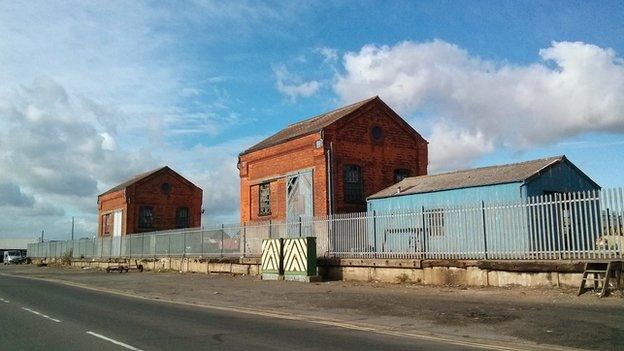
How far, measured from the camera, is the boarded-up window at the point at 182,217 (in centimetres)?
5352

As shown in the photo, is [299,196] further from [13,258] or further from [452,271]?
[13,258]

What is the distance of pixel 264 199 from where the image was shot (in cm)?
3344

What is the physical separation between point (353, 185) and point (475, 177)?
332 inches

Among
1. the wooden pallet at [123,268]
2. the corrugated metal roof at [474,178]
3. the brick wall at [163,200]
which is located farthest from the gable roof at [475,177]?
the brick wall at [163,200]

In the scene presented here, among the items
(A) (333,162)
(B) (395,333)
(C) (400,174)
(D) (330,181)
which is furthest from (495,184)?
(B) (395,333)

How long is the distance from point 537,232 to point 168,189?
42434 mm

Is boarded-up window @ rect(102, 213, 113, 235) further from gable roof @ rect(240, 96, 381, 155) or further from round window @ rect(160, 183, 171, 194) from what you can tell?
gable roof @ rect(240, 96, 381, 155)

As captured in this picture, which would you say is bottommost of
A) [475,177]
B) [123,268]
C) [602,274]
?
[123,268]

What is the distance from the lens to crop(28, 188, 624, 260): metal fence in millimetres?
14516

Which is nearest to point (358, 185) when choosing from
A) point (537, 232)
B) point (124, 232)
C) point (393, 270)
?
point (393, 270)

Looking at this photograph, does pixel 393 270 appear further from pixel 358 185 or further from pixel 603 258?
pixel 358 185

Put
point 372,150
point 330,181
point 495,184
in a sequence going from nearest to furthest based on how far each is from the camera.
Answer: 1. point 495,184
2. point 330,181
3. point 372,150

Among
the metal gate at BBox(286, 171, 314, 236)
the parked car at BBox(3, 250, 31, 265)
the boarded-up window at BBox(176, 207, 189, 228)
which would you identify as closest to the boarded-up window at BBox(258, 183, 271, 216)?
the metal gate at BBox(286, 171, 314, 236)

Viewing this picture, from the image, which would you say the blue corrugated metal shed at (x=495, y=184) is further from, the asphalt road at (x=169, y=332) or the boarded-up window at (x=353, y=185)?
the asphalt road at (x=169, y=332)
